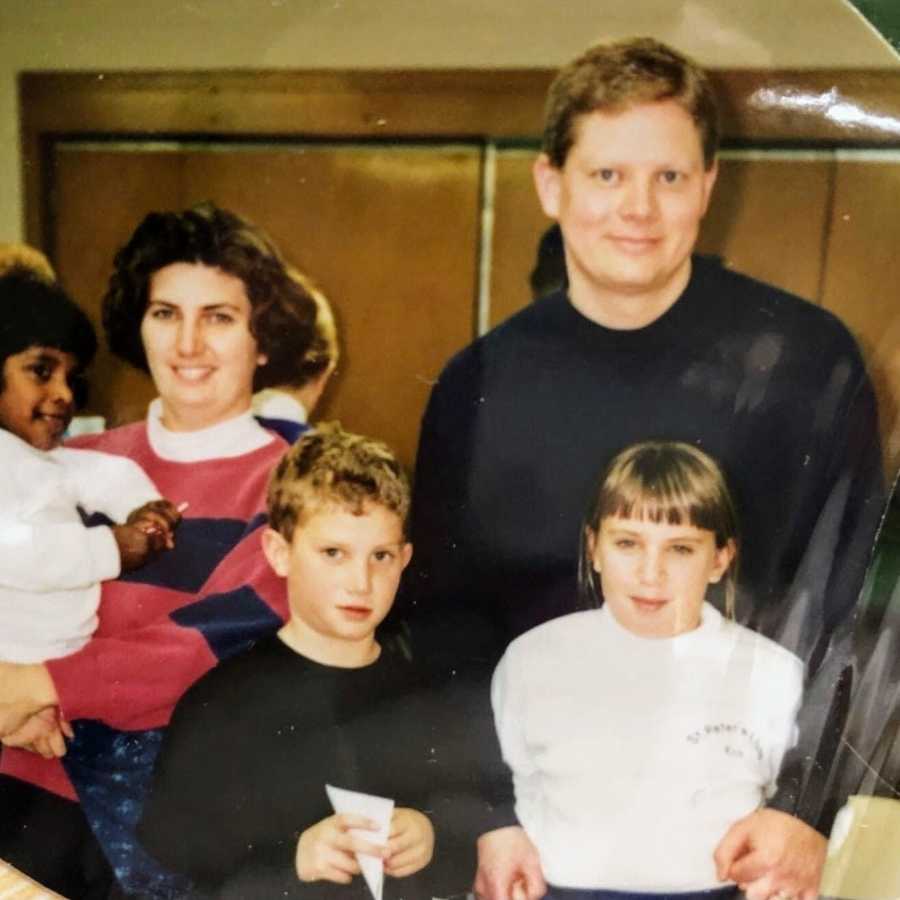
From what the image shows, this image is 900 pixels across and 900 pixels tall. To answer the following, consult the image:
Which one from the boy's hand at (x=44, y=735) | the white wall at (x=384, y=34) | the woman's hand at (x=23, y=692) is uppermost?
the white wall at (x=384, y=34)

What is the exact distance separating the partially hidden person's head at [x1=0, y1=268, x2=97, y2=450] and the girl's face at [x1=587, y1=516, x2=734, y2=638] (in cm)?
39

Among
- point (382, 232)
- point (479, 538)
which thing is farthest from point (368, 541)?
point (382, 232)

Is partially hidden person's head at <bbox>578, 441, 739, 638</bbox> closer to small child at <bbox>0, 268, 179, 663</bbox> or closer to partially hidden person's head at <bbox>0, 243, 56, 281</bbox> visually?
small child at <bbox>0, 268, 179, 663</bbox>

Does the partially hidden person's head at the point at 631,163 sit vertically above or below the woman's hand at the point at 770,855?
above

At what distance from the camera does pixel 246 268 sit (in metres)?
0.70

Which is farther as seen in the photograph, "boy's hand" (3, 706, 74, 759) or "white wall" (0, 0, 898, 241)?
"boy's hand" (3, 706, 74, 759)

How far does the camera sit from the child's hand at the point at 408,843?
2.42 ft

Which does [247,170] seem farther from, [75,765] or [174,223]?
[75,765]

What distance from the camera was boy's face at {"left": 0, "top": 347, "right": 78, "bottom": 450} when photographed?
2.39 feet

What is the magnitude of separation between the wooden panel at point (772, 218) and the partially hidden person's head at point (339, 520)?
→ 0.89 ft

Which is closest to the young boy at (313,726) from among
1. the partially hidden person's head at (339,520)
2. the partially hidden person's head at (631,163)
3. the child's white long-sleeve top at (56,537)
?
the partially hidden person's head at (339,520)

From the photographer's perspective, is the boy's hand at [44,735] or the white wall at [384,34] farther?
the boy's hand at [44,735]

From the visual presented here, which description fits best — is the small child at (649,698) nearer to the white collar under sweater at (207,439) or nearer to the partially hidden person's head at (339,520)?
the partially hidden person's head at (339,520)

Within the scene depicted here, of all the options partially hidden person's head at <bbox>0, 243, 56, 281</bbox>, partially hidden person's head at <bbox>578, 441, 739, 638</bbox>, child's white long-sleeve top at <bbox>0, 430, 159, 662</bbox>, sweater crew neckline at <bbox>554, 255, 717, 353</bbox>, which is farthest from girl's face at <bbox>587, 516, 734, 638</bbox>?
partially hidden person's head at <bbox>0, 243, 56, 281</bbox>
